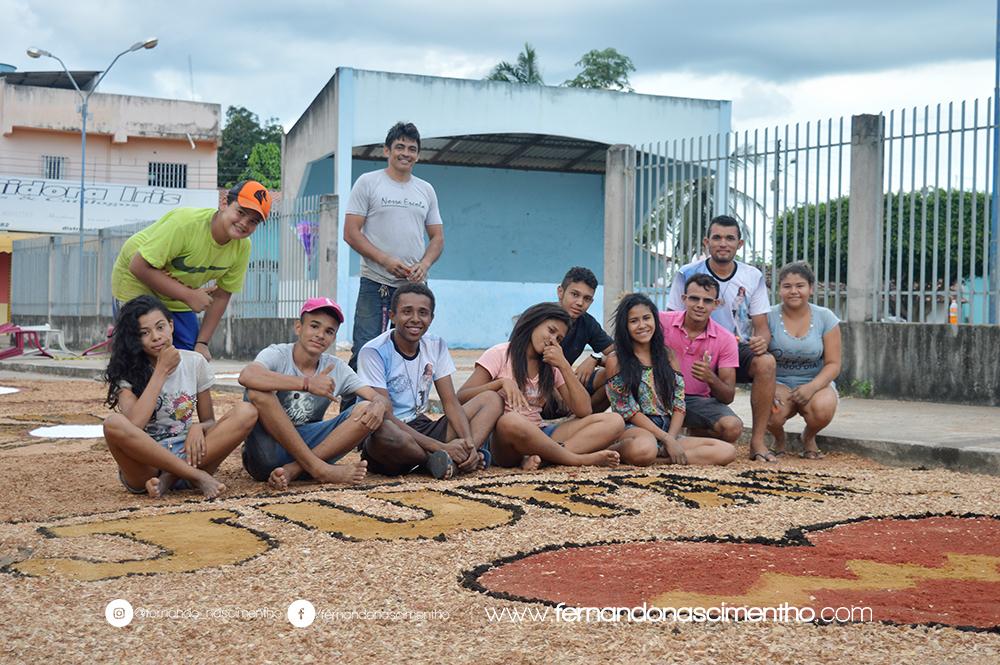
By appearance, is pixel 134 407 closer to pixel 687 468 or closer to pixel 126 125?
pixel 687 468

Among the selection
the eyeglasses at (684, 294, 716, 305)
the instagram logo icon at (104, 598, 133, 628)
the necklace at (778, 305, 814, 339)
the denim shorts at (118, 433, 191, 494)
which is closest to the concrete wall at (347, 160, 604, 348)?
the necklace at (778, 305, 814, 339)

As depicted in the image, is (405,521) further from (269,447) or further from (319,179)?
(319,179)

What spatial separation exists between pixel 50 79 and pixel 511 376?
124 ft

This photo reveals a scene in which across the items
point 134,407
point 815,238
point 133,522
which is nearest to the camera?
point 133,522

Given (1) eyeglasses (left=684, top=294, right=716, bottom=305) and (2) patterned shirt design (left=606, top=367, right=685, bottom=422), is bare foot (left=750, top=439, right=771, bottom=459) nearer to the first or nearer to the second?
(2) patterned shirt design (left=606, top=367, right=685, bottom=422)

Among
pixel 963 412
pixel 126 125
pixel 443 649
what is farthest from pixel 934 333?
pixel 126 125

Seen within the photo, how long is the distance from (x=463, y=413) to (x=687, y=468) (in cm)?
133

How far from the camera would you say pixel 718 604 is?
3320mm

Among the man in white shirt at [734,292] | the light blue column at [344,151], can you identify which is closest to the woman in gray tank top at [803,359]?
the man in white shirt at [734,292]

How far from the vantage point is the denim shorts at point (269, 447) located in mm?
5820

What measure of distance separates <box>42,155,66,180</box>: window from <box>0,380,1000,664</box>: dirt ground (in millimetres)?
33780

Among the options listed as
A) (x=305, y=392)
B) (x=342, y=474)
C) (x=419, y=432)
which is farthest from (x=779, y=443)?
(x=305, y=392)

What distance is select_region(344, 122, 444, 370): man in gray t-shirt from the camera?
708cm

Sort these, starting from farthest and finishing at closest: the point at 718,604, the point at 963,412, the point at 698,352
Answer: the point at 963,412, the point at 698,352, the point at 718,604
